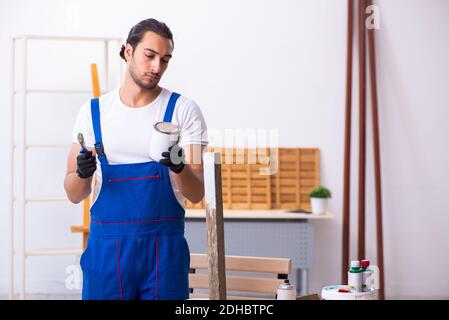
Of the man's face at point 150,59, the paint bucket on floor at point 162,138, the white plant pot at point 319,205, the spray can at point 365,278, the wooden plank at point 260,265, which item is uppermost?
the man's face at point 150,59

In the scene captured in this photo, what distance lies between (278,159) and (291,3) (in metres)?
0.95

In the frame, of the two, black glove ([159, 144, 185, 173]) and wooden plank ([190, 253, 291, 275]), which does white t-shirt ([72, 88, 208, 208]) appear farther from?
wooden plank ([190, 253, 291, 275])

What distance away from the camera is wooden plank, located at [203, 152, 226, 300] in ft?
3.38

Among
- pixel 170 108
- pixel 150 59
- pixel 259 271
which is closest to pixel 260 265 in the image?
pixel 259 271

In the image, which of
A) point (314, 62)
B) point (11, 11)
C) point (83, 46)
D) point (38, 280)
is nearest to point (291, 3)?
point (314, 62)

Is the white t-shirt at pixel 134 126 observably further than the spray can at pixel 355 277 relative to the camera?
Yes

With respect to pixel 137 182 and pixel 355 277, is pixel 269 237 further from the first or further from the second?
pixel 355 277

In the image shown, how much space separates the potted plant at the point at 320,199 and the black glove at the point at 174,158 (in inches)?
94.2

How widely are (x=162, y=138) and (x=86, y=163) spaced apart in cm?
26

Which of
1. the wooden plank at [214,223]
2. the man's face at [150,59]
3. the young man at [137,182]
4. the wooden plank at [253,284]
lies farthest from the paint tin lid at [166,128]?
the wooden plank at [253,284]

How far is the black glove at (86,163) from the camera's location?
1.64m

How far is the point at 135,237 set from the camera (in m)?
1.68

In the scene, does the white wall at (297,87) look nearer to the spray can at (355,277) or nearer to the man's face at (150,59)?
the man's face at (150,59)

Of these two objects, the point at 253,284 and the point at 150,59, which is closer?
the point at 150,59
